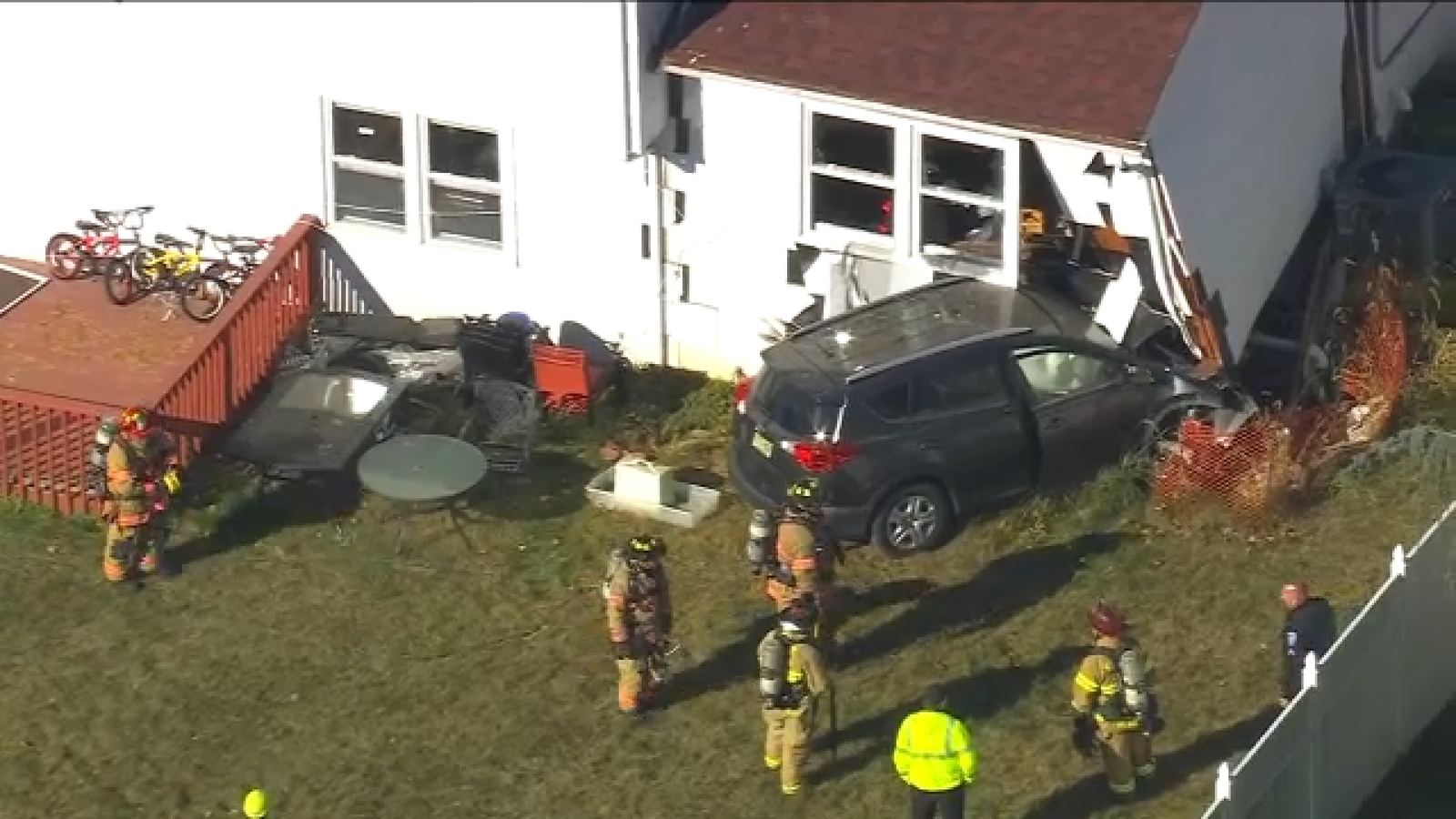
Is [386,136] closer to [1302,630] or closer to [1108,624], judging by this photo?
[1108,624]

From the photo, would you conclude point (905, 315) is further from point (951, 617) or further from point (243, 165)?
point (243, 165)

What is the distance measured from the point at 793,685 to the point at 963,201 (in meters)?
4.91

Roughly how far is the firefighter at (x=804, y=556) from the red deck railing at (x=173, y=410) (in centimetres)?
496

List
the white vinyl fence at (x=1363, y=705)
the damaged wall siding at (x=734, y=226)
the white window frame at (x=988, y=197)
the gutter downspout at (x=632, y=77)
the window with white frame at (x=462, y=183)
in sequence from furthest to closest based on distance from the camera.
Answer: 1. the window with white frame at (x=462, y=183)
2. the damaged wall siding at (x=734, y=226)
3. the gutter downspout at (x=632, y=77)
4. the white window frame at (x=988, y=197)
5. the white vinyl fence at (x=1363, y=705)

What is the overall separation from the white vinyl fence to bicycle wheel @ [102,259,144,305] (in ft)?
34.1

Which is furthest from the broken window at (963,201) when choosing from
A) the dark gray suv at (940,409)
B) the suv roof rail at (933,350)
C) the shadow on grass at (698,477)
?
the shadow on grass at (698,477)

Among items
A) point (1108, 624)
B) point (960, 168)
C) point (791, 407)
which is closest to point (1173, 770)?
point (1108, 624)

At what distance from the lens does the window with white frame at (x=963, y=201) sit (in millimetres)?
19859

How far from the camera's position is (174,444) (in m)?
19.7

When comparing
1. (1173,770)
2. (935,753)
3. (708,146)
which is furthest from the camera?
(708,146)

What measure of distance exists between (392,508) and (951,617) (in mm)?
4187

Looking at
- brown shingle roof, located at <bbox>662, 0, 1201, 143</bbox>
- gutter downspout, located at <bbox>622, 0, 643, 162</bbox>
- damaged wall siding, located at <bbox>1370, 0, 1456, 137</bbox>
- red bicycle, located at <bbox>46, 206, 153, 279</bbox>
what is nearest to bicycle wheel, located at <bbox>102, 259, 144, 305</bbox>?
red bicycle, located at <bbox>46, 206, 153, 279</bbox>

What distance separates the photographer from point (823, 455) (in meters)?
18.6

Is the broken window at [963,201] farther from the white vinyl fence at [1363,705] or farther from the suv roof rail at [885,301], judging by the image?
the white vinyl fence at [1363,705]
